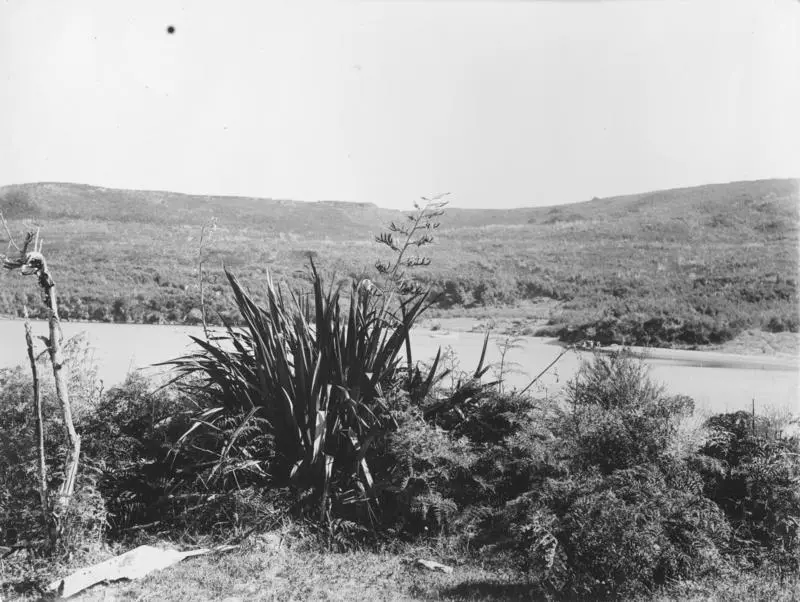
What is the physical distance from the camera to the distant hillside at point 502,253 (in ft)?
45.2

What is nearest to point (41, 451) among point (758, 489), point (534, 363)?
point (758, 489)

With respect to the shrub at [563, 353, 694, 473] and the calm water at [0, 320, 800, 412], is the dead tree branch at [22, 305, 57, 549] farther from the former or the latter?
the shrub at [563, 353, 694, 473]

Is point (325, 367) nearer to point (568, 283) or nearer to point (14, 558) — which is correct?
point (14, 558)

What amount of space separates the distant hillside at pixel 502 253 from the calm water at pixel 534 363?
5.01ft

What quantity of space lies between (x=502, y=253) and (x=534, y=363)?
15.5m

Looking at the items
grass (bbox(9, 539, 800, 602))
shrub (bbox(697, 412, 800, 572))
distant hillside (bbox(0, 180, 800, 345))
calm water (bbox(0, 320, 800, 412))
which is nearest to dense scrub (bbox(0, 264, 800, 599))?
shrub (bbox(697, 412, 800, 572))

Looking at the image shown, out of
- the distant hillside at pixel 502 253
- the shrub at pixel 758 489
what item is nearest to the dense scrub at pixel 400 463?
the shrub at pixel 758 489

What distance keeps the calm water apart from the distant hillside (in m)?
1.53

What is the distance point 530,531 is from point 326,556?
3.70ft

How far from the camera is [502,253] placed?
2433cm

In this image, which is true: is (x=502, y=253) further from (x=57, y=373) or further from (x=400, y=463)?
(x=57, y=373)

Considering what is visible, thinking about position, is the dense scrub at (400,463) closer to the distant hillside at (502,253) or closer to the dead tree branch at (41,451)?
the dead tree branch at (41,451)

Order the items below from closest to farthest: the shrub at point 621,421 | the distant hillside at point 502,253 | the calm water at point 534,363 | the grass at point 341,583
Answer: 1. the grass at point 341,583
2. the shrub at point 621,421
3. the calm water at point 534,363
4. the distant hillside at point 502,253

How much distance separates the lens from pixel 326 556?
13.8 ft
